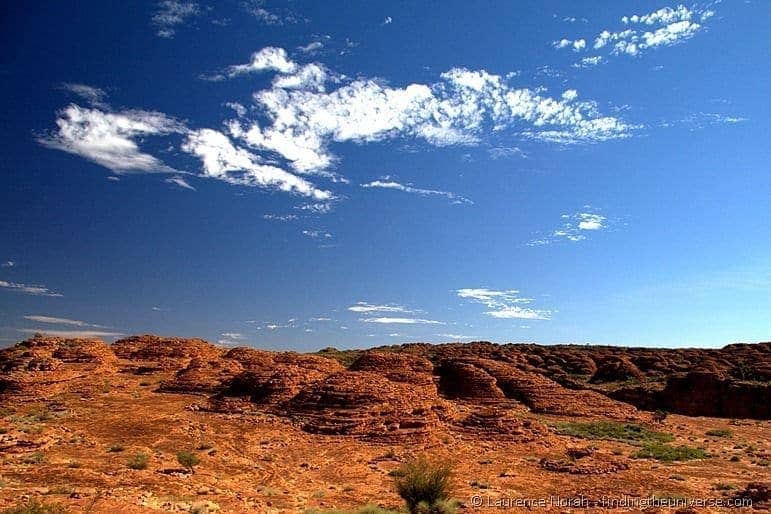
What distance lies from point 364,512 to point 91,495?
22.3ft

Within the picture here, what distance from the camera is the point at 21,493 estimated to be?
1231 centimetres

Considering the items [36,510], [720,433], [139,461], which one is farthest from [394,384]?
[36,510]

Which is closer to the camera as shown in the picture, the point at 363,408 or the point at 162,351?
the point at 363,408

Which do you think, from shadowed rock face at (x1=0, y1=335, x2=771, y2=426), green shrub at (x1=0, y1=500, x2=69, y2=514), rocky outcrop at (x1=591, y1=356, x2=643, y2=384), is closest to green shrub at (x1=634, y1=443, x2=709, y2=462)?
shadowed rock face at (x1=0, y1=335, x2=771, y2=426)

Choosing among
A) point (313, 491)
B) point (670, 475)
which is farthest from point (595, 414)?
point (313, 491)

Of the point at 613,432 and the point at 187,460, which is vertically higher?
the point at 187,460

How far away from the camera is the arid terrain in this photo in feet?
50.3

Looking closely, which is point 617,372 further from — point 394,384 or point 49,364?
point 49,364

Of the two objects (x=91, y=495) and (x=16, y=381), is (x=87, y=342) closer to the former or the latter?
(x=16, y=381)

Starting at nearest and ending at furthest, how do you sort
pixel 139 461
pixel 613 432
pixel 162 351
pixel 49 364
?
pixel 139 461 → pixel 613 432 → pixel 49 364 → pixel 162 351

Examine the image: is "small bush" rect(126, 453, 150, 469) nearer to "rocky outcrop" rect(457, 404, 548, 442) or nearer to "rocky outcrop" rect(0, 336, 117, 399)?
"rocky outcrop" rect(457, 404, 548, 442)

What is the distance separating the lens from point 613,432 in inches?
1180

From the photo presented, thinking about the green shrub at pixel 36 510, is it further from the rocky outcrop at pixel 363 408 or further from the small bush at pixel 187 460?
the rocky outcrop at pixel 363 408

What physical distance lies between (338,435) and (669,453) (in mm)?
15430
